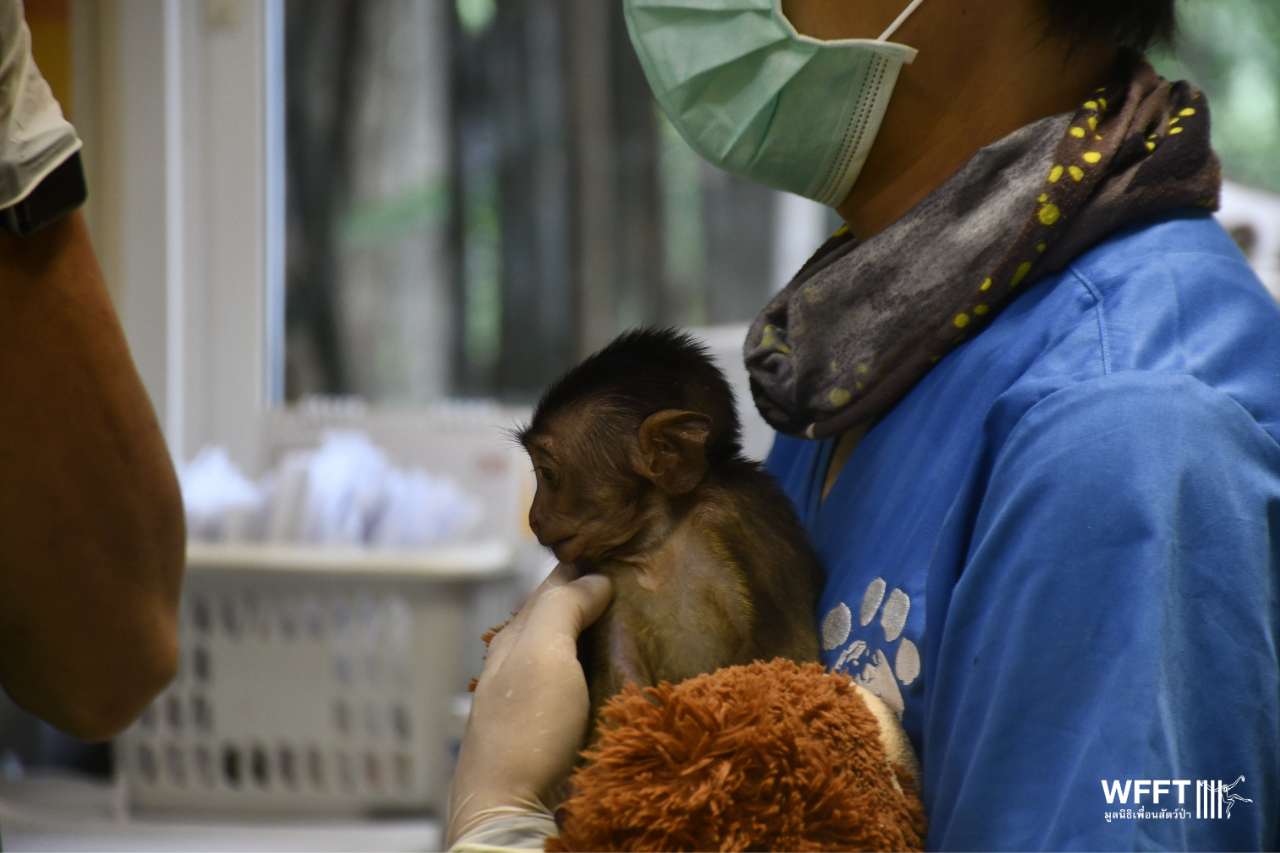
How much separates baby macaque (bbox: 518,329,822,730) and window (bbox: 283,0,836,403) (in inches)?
62.4

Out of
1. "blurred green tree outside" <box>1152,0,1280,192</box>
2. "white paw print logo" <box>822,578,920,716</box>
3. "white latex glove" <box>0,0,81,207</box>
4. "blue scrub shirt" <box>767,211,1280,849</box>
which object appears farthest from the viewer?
"blurred green tree outside" <box>1152,0,1280,192</box>

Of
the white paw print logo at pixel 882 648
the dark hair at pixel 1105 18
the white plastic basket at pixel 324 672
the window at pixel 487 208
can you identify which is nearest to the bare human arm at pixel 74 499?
the white paw print logo at pixel 882 648

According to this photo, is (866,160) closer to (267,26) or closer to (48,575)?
(48,575)

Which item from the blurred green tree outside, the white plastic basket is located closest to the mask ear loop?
the white plastic basket

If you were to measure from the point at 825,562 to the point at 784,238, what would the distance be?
172 centimetres

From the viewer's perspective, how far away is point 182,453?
2676 millimetres

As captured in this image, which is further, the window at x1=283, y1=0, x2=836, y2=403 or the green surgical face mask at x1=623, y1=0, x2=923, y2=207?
the window at x1=283, y1=0, x2=836, y2=403

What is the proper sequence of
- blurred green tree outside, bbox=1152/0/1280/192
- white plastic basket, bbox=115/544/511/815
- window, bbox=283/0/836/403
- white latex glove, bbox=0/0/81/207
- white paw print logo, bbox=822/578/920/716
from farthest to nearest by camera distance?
1. window, bbox=283/0/836/403
2. blurred green tree outside, bbox=1152/0/1280/192
3. white plastic basket, bbox=115/544/511/815
4. white latex glove, bbox=0/0/81/207
5. white paw print logo, bbox=822/578/920/716

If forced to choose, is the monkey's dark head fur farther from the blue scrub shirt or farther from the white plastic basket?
the white plastic basket

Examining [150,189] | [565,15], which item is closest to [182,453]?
[150,189]

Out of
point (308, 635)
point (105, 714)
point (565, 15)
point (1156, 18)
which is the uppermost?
point (1156, 18)

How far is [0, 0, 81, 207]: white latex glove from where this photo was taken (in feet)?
3.21

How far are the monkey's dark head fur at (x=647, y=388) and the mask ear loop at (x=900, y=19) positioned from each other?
0.96ft

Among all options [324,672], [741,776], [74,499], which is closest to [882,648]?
[741,776]
